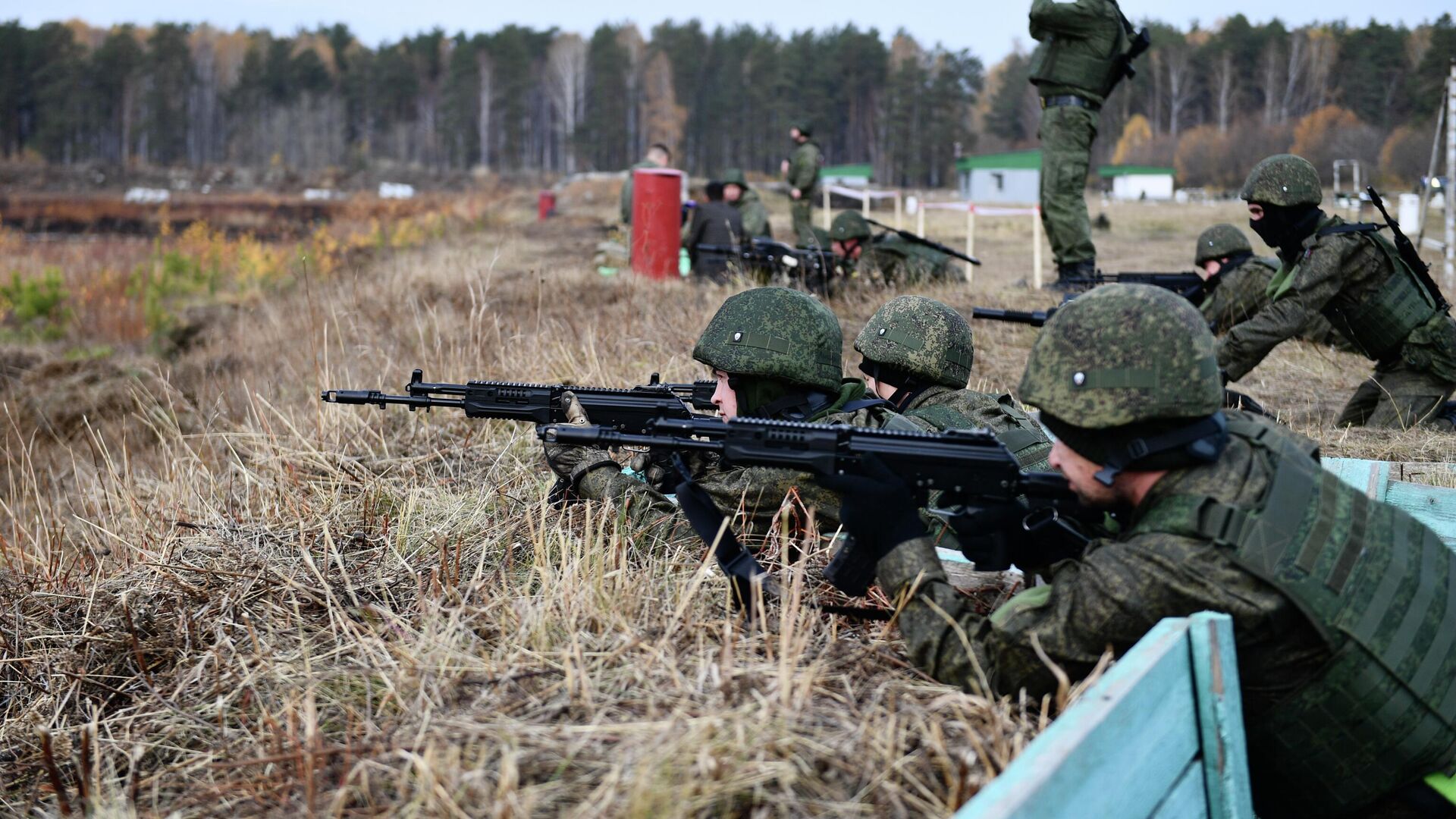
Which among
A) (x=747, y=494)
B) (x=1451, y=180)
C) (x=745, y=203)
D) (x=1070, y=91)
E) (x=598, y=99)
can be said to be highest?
(x=598, y=99)

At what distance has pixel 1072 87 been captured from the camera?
32.6ft

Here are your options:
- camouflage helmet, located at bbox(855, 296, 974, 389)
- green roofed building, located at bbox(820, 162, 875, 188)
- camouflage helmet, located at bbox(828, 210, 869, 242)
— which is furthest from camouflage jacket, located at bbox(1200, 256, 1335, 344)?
green roofed building, located at bbox(820, 162, 875, 188)

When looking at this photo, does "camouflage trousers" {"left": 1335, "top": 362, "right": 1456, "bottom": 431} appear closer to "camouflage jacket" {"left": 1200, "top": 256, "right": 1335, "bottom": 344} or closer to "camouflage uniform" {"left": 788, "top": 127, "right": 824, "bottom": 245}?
"camouflage jacket" {"left": 1200, "top": 256, "right": 1335, "bottom": 344}

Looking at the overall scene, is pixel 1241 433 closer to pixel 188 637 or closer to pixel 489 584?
pixel 489 584

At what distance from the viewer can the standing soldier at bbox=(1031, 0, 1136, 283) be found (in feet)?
31.3

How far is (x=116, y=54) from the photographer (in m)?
81.4

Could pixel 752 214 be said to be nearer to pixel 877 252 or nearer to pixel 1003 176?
pixel 877 252

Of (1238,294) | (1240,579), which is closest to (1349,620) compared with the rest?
(1240,579)

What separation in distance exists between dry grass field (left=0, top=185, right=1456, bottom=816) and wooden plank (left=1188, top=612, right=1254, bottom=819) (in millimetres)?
313

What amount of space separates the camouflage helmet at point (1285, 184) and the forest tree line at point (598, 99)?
6747cm

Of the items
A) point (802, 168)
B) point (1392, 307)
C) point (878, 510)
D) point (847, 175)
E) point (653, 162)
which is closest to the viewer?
point (878, 510)

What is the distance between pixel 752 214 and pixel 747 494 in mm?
11745

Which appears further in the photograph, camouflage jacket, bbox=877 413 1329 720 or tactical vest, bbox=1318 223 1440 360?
tactical vest, bbox=1318 223 1440 360

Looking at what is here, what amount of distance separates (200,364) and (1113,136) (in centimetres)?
7545
